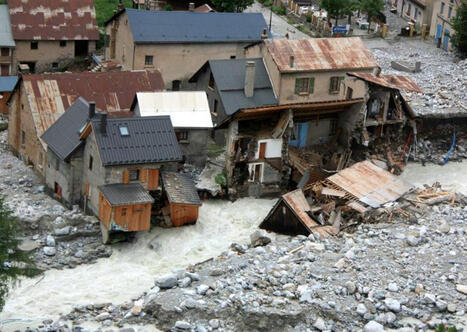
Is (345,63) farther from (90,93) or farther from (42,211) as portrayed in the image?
(42,211)

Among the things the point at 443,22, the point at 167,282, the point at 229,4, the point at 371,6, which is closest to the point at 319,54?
the point at 229,4

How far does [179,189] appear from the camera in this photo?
182 feet

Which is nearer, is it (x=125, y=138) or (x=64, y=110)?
(x=125, y=138)

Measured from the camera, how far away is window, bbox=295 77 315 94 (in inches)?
2532

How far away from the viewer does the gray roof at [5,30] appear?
262ft

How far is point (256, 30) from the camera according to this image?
78375mm

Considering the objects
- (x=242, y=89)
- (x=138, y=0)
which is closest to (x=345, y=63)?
(x=242, y=89)

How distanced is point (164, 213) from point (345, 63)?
1947 cm

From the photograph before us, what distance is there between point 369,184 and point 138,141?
48.7 ft

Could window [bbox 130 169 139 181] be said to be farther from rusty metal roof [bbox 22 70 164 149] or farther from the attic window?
rusty metal roof [bbox 22 70 164 149]

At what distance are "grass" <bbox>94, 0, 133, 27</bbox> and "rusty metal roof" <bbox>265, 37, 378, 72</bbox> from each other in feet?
114

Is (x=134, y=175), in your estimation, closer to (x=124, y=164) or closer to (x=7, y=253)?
(x=124, y=164)

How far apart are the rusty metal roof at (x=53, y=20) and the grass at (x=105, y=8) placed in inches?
420

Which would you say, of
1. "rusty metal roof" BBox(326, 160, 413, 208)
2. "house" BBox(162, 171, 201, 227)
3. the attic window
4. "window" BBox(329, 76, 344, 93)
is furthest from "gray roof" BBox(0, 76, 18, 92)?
"rusty metal roof" BBox(326, 160, 413, 208)
